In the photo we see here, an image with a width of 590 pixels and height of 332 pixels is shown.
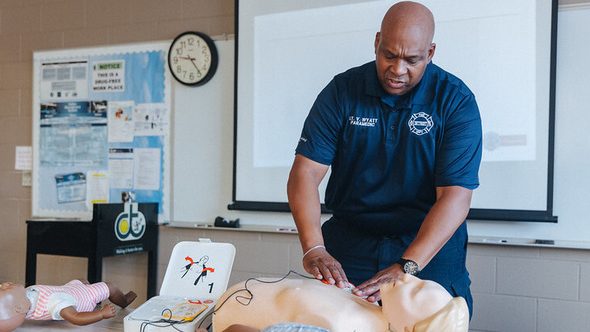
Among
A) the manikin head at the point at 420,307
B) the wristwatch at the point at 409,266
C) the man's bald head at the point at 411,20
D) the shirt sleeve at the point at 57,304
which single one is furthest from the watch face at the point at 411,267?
the shirt sleeve at the point at 57,304

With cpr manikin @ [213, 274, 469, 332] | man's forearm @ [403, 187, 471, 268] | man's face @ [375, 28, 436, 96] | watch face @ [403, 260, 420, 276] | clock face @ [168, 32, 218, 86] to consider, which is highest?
clock face @ [168, 32, 218, 86]

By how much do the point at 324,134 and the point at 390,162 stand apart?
0.67ft

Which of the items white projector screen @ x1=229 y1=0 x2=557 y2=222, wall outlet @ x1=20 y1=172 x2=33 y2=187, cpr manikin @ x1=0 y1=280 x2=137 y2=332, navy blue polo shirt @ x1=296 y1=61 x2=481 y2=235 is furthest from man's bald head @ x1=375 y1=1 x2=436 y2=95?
wall outlet @ x1=20 y1=172 x2=33 y2=187

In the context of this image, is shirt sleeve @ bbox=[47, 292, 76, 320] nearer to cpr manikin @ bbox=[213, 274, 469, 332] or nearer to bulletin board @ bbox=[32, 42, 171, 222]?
cpr manikin @ bbox=[213, 274, 469, 332]

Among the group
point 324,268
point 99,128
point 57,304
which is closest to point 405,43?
point 324,268

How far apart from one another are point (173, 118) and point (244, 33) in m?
0.65

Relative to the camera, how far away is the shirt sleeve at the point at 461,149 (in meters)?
1.49

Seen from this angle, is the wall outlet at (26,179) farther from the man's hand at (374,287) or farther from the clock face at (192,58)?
the man's hand at (374,287)

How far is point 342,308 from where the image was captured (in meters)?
1.15

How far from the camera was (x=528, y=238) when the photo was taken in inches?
98.0

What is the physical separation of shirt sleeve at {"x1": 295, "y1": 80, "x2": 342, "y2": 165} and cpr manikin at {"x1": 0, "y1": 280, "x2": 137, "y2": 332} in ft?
2.42

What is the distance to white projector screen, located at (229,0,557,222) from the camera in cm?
244

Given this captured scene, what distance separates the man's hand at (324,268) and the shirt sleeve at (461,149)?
0.37m

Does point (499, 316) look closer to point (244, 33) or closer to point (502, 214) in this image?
point (502, 214)
